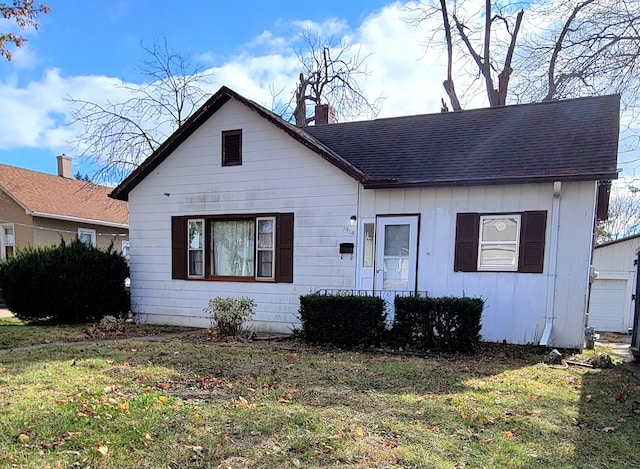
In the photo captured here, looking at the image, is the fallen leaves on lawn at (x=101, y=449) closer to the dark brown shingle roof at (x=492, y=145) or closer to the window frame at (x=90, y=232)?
the dark brown shingle roof at (x=492, y=145)

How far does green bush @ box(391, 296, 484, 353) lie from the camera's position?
251 inches

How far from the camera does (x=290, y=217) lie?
865cm

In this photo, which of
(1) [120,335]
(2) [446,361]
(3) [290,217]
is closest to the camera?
(2) [446,361]

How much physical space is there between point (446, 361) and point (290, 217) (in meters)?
4.37

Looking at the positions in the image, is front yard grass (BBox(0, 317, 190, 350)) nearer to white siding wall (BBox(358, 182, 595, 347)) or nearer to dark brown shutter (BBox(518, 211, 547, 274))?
white siding wall (BBox(358, 182, 595, 347))

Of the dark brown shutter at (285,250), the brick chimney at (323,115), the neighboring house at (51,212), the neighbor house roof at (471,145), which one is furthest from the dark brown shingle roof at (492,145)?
the neighboring house at (51,212)

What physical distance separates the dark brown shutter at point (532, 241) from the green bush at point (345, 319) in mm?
2759

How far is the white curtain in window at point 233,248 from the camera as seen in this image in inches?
357

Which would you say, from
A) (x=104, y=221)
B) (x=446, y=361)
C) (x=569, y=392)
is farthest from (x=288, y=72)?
(x=569, y=392)

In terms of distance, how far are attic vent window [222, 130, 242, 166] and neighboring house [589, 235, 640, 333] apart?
525 inches

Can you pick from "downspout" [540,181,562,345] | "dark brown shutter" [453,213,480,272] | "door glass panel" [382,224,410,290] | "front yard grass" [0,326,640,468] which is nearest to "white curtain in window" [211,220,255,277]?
"door glass panel" [382,224,410,290]

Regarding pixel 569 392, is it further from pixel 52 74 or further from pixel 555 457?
pixel 52 74

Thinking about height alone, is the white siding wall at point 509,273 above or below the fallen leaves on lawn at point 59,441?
above

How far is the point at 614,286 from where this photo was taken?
14.9m
